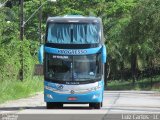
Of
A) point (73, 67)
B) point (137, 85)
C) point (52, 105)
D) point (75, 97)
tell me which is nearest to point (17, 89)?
point (52, 105)

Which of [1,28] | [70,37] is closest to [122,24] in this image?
[1,28]

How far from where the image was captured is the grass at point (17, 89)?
37281 mm

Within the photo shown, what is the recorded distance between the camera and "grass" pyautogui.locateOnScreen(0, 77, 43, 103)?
3728 cm

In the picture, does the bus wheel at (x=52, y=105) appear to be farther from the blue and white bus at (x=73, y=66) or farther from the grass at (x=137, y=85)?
the grass at (x=137, y=85)

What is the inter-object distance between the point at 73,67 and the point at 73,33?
1.60m

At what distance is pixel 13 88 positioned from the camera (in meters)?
40.6

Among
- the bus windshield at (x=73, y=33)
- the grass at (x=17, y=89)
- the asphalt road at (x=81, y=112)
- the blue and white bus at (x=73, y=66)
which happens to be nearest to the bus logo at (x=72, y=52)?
the blue and white bus at (x=73, y=66)

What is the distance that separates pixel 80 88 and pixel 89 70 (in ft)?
2.93

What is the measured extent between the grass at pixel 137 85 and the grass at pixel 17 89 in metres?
23.7

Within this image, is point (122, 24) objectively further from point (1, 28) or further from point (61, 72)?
point (61, 72)

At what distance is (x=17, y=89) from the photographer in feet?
137

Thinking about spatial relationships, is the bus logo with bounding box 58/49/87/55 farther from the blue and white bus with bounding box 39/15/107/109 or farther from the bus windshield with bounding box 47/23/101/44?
the bus windshield with bounding box 47/23/101/44

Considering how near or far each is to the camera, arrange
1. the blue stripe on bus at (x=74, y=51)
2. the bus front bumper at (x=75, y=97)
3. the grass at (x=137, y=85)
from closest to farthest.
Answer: the bus front bumper at (x=75, y=97), the blue stripe on bus at (x=74, y=51), the grass at (x=137, y=85)

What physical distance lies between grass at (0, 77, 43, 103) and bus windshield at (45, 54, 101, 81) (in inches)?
273
